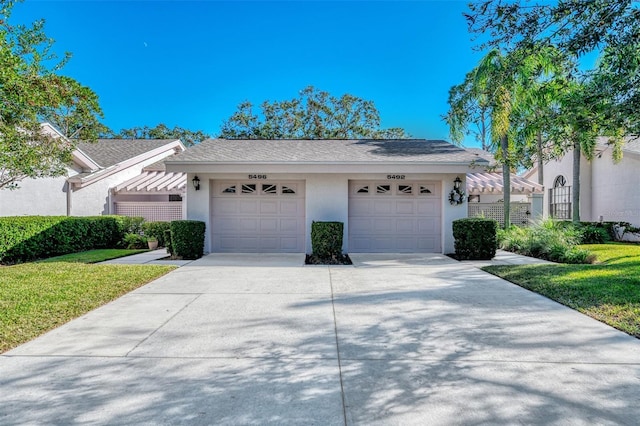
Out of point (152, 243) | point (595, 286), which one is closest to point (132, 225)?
point (152, 243)

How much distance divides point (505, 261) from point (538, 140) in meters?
4.77

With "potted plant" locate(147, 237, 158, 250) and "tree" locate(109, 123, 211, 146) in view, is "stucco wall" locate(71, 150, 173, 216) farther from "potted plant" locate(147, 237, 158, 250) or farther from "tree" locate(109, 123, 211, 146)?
"tree" locate(109, 123, 211, 146)

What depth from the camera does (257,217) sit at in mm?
11836

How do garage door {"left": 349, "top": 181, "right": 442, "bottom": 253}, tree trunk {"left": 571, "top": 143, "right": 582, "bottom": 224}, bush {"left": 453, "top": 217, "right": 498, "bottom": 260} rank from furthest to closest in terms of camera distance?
tree trunk {"left": 571, "top": 143, "right": 582, "bottom": 224}, garage door {"left": 349, "top": 181, "right": 442, "bottom": 253}, bush {"left": 453, "top": 217, "right": 498, "bottom": 260}

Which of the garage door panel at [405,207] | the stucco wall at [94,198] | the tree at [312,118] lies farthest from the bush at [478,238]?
the tree at [312,118]

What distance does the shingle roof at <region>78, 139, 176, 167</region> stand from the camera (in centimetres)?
1777

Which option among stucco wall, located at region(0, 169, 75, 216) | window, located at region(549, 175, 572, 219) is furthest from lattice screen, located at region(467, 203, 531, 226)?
stucco wall, located at region(0, 169, 75, 216)

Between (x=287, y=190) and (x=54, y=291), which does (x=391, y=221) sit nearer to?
(x=287, y=190)

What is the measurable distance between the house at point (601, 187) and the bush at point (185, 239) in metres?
13.6

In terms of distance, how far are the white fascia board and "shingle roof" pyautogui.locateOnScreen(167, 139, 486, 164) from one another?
13 centimetres

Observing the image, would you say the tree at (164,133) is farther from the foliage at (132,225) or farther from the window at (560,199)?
the window at (560,199)

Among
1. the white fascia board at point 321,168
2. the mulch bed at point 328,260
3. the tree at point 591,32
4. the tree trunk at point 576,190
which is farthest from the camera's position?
the tree trunk at point 576,190

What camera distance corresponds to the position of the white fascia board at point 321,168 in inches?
433

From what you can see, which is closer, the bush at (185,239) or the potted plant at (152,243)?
the bush at (185,239)
